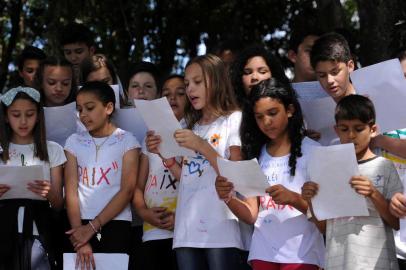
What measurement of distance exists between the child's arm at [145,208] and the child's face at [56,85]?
856 millimetres

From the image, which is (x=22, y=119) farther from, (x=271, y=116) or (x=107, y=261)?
(x=271, y=116)

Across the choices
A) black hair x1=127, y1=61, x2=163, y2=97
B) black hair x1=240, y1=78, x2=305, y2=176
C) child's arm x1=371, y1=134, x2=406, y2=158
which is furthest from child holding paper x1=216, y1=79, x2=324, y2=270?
black hair x1=127, y1=61, x2=163, y2=97

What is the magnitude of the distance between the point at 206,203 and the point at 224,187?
0.33 metres

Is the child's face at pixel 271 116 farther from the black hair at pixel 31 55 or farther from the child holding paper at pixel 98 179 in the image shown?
the black hair at pixel 31 55

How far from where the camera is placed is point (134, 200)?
4.49 meters

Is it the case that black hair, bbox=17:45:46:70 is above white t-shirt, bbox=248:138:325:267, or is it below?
above

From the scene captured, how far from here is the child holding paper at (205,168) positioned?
405cm

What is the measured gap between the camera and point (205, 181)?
4.18 m

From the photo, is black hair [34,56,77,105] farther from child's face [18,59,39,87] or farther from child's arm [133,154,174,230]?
child's arm [133,154,174,230]

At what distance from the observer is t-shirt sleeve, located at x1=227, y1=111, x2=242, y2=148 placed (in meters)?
4.15

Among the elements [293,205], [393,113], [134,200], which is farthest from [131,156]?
[393,113]

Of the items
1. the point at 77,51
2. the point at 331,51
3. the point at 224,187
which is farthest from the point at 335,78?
the point at 77,51

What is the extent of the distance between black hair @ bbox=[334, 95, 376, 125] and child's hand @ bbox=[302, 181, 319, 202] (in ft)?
1.19

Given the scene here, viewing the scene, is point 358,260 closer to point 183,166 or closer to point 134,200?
point 183,166
